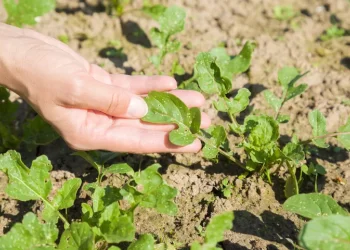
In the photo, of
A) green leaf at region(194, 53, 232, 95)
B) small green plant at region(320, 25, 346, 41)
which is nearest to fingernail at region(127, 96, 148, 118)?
green leaf at region(194, 53, 232, 95)

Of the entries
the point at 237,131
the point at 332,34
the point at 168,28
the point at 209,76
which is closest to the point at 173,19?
the point at 168,28

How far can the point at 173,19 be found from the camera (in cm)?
286

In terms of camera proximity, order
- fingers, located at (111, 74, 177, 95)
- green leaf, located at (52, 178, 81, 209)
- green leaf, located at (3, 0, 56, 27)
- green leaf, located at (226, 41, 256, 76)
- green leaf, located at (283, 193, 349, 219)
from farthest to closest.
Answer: green leaf, located at (3, 0, 56, 27) < green leaf, located at (226, 41, 256, 76) < fingers, located at (111, 74, 177, 95) < green leaf, located at (52, 178, 81, 209) < green leaf, located at (283, 193, 349, 219)

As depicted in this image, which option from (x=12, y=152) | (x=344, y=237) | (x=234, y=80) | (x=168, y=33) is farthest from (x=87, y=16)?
(x=344, y=237)

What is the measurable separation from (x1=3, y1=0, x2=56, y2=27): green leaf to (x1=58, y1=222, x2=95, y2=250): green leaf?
150 centimetres

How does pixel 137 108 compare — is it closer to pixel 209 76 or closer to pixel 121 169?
pixel 121 169

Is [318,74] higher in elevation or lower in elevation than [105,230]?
higher

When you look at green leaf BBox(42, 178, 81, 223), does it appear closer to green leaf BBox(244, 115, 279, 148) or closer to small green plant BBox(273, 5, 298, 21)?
green leaf BBox(244, 115, 279, 148)

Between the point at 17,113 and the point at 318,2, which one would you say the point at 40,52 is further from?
the point at 318,2

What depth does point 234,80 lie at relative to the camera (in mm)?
2883

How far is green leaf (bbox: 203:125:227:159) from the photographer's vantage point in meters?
2.17

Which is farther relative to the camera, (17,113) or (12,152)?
(17,113)

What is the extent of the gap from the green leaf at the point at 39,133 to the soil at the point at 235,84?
0.14 m

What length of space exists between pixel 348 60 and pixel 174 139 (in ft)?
5.08
